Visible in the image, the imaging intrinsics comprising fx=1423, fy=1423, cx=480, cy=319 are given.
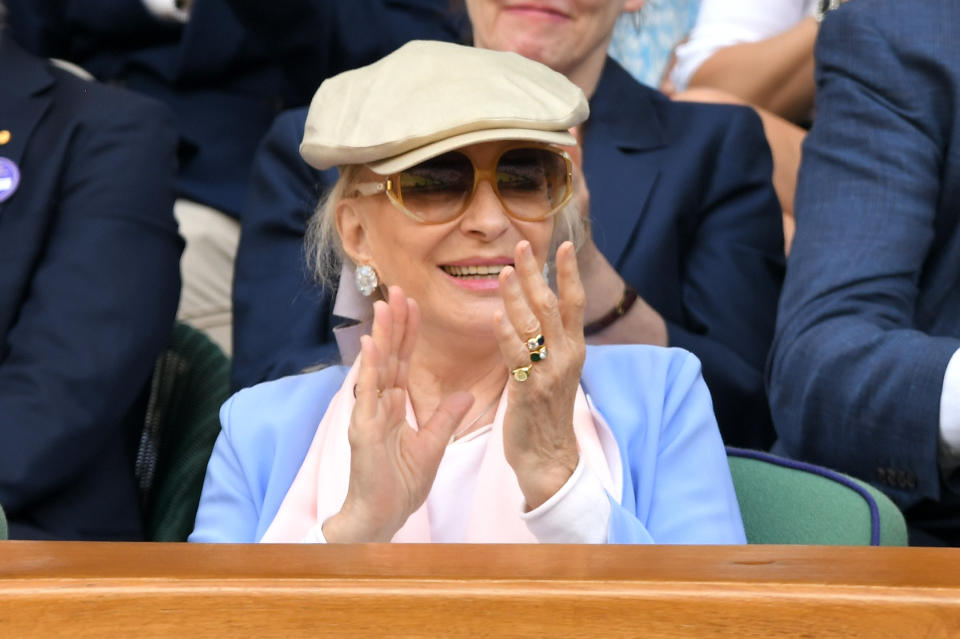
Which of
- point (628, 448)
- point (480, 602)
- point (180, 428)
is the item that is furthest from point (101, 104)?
point (480, 602)

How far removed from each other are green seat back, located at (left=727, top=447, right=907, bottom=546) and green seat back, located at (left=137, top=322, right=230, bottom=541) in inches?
33.3

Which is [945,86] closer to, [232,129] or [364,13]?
[364,13]

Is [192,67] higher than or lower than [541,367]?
lower

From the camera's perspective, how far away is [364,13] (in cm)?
300

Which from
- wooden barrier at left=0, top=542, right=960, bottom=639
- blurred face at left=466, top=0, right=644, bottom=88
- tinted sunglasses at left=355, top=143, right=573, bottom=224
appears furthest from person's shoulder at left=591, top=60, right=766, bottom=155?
wooden barrier at left=0, top=542, right=960, bottom=639

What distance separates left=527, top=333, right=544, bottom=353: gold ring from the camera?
1395mm

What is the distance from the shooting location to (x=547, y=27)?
2.30 meters

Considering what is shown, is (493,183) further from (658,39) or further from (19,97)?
(658,39)

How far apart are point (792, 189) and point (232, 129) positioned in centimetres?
120

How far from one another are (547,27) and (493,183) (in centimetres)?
80

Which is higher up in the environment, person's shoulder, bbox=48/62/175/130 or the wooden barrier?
the wooden barrier

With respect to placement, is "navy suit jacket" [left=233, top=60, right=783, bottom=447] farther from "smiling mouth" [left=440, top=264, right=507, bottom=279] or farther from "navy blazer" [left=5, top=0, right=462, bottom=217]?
"navy blazer" [left=5, top=0, right=462, bottom=217]

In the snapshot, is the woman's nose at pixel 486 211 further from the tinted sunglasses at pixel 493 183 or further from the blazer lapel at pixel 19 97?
the blazer lapel at pixel 19 97

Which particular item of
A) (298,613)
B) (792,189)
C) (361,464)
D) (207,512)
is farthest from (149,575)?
(792,189)
